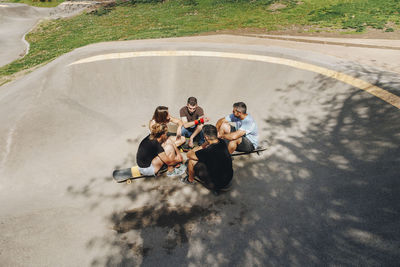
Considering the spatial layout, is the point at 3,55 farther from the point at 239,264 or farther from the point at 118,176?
the point at 239,264

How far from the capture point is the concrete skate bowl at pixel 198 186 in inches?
140

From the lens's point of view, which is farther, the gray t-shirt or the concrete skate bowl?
the gray t-shirt

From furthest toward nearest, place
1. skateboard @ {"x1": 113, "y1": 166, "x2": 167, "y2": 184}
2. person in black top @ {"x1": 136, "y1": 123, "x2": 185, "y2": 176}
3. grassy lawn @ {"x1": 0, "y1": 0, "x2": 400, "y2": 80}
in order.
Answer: grassy lawn @ {"x1": 0, "y1": 0, "x2": 400, "y2": 80}, skateboard @ {"x1": 113, "y1": 166, "x2": 167, "y2": 184}, person in black top @ {"x1": 136, "y1": 123, "x2": 185, "y2": 176}

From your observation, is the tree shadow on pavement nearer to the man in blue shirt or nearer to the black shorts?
the black shorts

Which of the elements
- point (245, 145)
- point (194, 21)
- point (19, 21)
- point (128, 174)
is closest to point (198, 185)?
point (245, 145)

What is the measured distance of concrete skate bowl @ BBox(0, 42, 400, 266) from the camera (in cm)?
356

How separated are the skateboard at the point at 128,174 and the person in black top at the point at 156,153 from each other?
0.18m

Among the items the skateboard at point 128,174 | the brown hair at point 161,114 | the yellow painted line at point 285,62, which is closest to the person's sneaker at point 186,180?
the skateboard at point 128,174

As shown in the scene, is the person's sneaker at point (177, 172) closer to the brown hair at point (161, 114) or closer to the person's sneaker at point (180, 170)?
the person's sneaker at point (180, 170)

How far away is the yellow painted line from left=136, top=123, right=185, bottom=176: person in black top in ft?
17.9

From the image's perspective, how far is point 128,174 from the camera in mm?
4996

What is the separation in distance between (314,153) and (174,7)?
22375 mm

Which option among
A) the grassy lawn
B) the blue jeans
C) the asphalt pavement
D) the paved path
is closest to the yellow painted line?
the asphalt pavement

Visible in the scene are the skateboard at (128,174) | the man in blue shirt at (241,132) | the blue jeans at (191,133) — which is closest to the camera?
the skateboard at (128,174)
